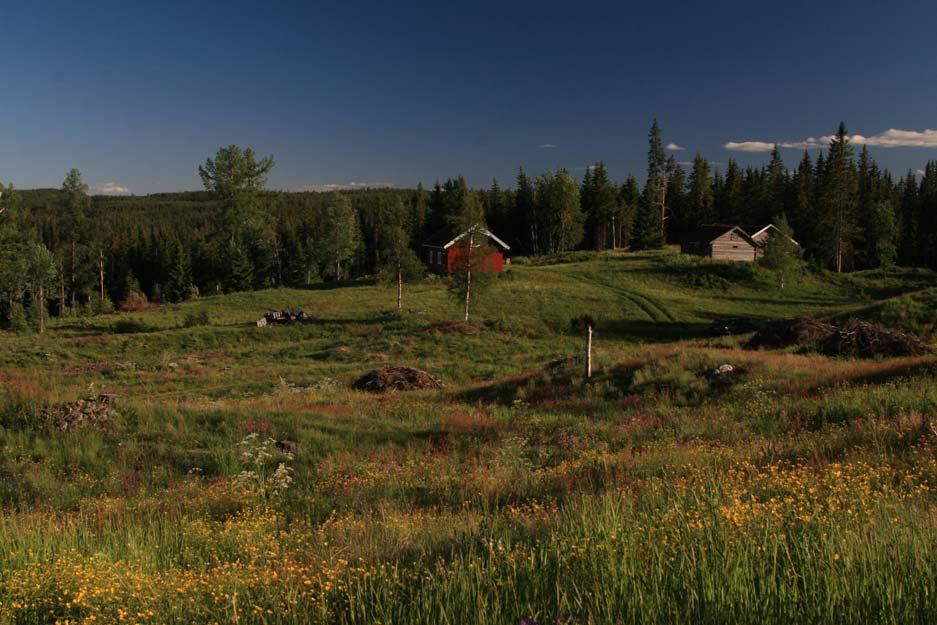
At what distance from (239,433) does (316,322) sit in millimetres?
31912

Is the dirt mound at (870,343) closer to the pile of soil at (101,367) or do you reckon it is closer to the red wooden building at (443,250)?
the pile of soil at (101,367)

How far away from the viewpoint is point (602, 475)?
7738 mm

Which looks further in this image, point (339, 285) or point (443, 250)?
point (443, 250)

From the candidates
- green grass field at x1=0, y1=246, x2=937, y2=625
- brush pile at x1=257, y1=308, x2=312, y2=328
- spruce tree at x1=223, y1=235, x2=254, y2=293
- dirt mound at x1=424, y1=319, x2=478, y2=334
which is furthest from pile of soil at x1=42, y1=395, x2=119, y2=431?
spruce tree at x1=223, y1=235, x2=254, y2=293

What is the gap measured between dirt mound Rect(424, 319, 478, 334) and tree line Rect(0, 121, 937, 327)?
26.1 feet

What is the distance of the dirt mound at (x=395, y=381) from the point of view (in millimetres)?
24359

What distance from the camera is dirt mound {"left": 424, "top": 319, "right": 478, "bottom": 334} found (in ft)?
133

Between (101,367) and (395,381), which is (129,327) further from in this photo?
(395,381)

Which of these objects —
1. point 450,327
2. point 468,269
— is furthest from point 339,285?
point 450,327

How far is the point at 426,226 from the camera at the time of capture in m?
107

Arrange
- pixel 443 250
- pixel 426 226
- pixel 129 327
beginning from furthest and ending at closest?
1. pixel 426 226
2. pixel 443 250
3. pixel 129 327

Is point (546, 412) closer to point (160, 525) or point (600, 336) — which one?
point (160, 525)

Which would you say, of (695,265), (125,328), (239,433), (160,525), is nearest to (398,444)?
(239,433)

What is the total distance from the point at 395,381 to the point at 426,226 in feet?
278
